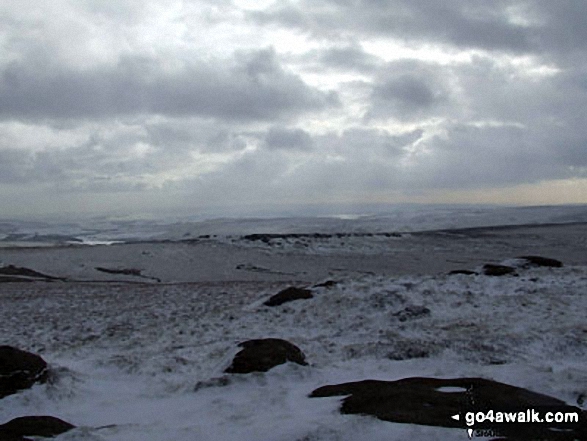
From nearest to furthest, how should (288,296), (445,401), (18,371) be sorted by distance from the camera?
(445,401), (18,371), (288,296)

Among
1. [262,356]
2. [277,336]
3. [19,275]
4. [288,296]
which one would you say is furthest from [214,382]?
[19,275]

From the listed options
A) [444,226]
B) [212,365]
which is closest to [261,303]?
[212,365]

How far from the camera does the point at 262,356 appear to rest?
982 cm

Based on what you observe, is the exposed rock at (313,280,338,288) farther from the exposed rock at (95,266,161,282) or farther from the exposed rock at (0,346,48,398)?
the exposed rock at (95,266,161,282)

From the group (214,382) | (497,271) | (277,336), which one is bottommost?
(277,336)

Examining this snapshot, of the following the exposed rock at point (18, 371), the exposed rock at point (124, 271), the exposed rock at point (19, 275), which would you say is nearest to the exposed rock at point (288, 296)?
the exposed rock at point (18, 371)

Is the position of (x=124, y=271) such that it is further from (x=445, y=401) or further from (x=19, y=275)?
(x=445, y=401)

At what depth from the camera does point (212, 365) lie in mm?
10758

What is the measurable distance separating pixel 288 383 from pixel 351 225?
7874 cm

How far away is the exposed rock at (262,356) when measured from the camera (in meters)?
9.59

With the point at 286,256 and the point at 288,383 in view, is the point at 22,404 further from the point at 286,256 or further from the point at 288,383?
the point at 286,256

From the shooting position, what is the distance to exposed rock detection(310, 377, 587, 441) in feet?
20.9

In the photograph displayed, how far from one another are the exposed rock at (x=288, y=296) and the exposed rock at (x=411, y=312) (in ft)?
10.5

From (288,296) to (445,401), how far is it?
31.8ft
